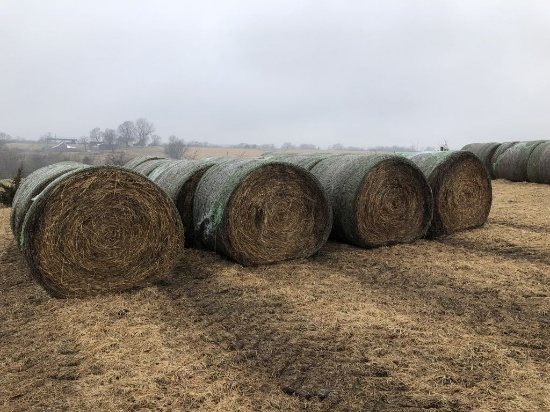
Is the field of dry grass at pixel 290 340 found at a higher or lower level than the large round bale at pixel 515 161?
lower

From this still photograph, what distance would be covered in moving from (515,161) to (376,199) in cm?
1261

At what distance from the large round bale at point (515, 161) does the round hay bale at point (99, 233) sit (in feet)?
51.4

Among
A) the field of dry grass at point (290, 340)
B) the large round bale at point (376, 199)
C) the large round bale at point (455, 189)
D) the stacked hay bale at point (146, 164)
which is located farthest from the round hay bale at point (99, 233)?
the large round bale at point (455, 189)

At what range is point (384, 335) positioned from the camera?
3.90 meters

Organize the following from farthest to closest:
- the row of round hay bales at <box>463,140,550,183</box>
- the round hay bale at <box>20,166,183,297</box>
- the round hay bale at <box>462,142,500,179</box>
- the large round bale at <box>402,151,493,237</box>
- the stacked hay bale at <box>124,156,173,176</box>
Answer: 1. the round hay bale at <box>462,142,500,179</box>
2. the row of round hay bales at <box>463,140,550,183</box>
3. the stacked hay bale at <box>124,156,173,176</box>
4. the large round bale at <box>402,151,493,237</box>
5. the round hay bale at <box>20,166,183,297</box>

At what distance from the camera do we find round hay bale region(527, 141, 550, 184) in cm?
1580

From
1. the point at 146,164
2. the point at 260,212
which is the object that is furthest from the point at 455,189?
the point at 146,164

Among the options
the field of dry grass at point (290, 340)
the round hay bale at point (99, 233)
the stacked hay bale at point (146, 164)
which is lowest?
the field of dry grass at point (290, 340)

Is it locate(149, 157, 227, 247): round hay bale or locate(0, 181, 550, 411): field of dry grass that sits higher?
locate(149, 157, 227, 247): round hay bale

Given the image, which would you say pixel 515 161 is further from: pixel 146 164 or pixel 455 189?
pixel 146 164

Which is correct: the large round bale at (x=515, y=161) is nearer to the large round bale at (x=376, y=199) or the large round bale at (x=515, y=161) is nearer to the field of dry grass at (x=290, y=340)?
the large round bale at (x=376, y=199)

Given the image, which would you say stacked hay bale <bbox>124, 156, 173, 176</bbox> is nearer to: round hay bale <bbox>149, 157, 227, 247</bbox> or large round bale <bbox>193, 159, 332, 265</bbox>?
round hay bale <bbox>149, 157, 227, 247</bbox>

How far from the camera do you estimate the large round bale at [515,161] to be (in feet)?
55.9

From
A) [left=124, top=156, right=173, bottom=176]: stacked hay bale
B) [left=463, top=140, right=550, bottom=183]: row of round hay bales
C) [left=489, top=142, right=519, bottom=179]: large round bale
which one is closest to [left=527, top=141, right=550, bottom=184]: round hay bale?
[left=463, top=140, right=550, bottom=183]: row of round hay bales
